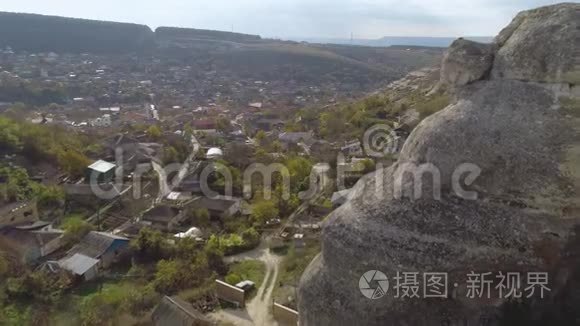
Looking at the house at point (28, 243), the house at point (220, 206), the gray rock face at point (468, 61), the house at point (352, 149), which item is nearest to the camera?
the gray rock face at point (468, 61)

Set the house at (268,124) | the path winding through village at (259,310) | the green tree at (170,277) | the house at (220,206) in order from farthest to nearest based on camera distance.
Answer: the house at (268,124)
the house at (220,206)
the green tree at (170,277)
the path winding through village at (259,310)

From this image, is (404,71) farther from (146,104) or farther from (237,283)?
(237,283)

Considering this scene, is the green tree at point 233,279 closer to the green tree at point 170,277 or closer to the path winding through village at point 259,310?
the path winding through village at point 259,310

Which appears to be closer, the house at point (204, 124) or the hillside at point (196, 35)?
the house at point (204, 124)

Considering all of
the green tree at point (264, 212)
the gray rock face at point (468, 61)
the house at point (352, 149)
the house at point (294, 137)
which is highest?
the gray rock face at point (468, 61)

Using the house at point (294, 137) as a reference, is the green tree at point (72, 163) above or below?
below

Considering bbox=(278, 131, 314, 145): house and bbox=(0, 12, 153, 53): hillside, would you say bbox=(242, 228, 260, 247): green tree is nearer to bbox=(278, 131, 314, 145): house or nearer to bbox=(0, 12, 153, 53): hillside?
bbox=(278, 131, 314, 145): house

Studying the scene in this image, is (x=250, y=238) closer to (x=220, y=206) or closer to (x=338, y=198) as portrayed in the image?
(x=220, y=206)

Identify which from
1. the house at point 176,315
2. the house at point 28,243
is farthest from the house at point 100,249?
the house at point 176,315
